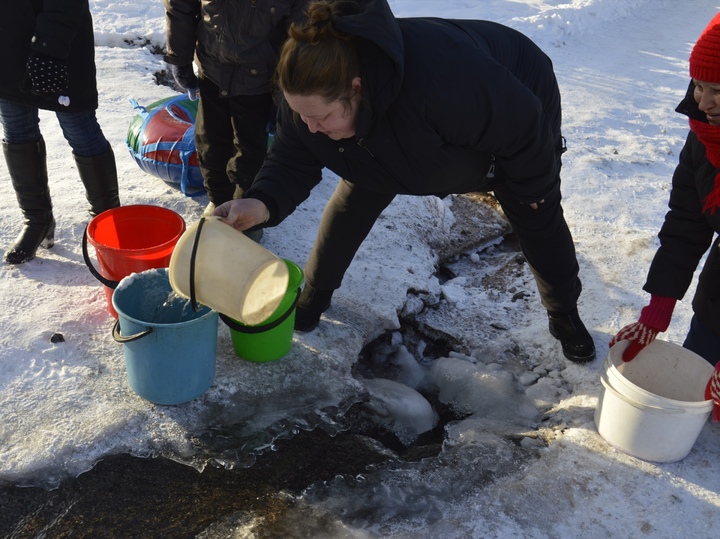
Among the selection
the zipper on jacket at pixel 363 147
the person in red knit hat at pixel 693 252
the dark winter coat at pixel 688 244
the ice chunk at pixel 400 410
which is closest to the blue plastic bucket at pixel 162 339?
the ice chunk at pixel 400 410

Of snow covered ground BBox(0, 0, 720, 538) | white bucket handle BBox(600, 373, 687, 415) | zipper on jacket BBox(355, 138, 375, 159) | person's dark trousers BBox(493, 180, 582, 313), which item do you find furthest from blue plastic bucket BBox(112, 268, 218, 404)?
white bucket handle BBox(600, 373, 687, 415)

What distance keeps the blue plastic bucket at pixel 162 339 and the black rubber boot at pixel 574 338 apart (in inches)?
68.8

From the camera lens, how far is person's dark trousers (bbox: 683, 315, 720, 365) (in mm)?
3055

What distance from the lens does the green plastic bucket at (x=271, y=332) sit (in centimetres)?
309

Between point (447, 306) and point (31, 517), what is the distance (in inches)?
96.0

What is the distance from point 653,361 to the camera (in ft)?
10.0

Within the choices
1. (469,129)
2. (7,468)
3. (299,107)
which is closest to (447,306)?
(469,129)

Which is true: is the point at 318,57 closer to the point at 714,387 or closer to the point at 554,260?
the point at 554,260

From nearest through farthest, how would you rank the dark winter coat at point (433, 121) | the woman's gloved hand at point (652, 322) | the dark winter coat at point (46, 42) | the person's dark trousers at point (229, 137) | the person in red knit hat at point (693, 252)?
1. the dark winter coat at point (433, 121)
2. the person in red knit hat at point (693, 252)
3. the woman's gloved hand at point (652, 322)
4. the dark winter coat at point (46, 42)
5. the person's dark trousers at point (229, 137)

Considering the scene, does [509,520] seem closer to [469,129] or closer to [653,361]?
[653,361]

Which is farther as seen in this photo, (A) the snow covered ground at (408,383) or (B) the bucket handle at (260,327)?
(B) the bucket handle at (260,327)

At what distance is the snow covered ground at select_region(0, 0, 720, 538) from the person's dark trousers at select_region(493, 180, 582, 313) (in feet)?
1.26

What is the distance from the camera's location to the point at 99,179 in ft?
12.3

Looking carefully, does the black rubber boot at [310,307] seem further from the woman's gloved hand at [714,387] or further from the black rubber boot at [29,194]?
the woman's gloved hand at [714,387]
